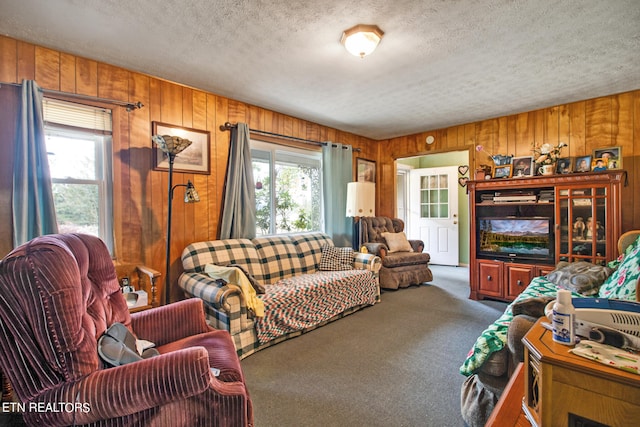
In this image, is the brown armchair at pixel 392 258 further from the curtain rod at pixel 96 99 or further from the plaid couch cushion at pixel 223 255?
the curtain rod at pixel 96 99

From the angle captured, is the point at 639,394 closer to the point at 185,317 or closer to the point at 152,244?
the point at 185,317

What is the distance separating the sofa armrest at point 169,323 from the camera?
163 centimetres

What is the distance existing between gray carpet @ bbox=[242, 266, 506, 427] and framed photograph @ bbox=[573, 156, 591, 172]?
192cm

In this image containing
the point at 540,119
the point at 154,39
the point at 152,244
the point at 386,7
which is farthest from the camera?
the point at 540,119

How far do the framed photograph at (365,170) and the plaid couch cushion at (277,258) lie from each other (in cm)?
214

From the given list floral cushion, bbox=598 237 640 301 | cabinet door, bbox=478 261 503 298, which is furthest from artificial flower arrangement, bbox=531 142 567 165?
floral cushion, bbox=598 237 640 301

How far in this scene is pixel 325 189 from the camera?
4473 mm

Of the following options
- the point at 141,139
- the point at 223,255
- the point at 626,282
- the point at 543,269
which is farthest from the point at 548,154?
the point at 141,139

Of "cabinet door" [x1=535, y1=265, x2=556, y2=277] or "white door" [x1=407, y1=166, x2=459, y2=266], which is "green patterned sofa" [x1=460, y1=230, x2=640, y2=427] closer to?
"cabinet door" [x1=535, y1=265, x2=556, y2=277]

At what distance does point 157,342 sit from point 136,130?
2.04 meters

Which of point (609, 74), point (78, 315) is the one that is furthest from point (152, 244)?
point (609, 74)

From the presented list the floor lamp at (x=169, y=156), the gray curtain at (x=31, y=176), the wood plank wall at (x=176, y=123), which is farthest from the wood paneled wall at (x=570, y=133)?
the gray curtain at (x=31, y=176)

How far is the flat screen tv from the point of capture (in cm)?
347

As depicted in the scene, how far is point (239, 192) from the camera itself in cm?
335
